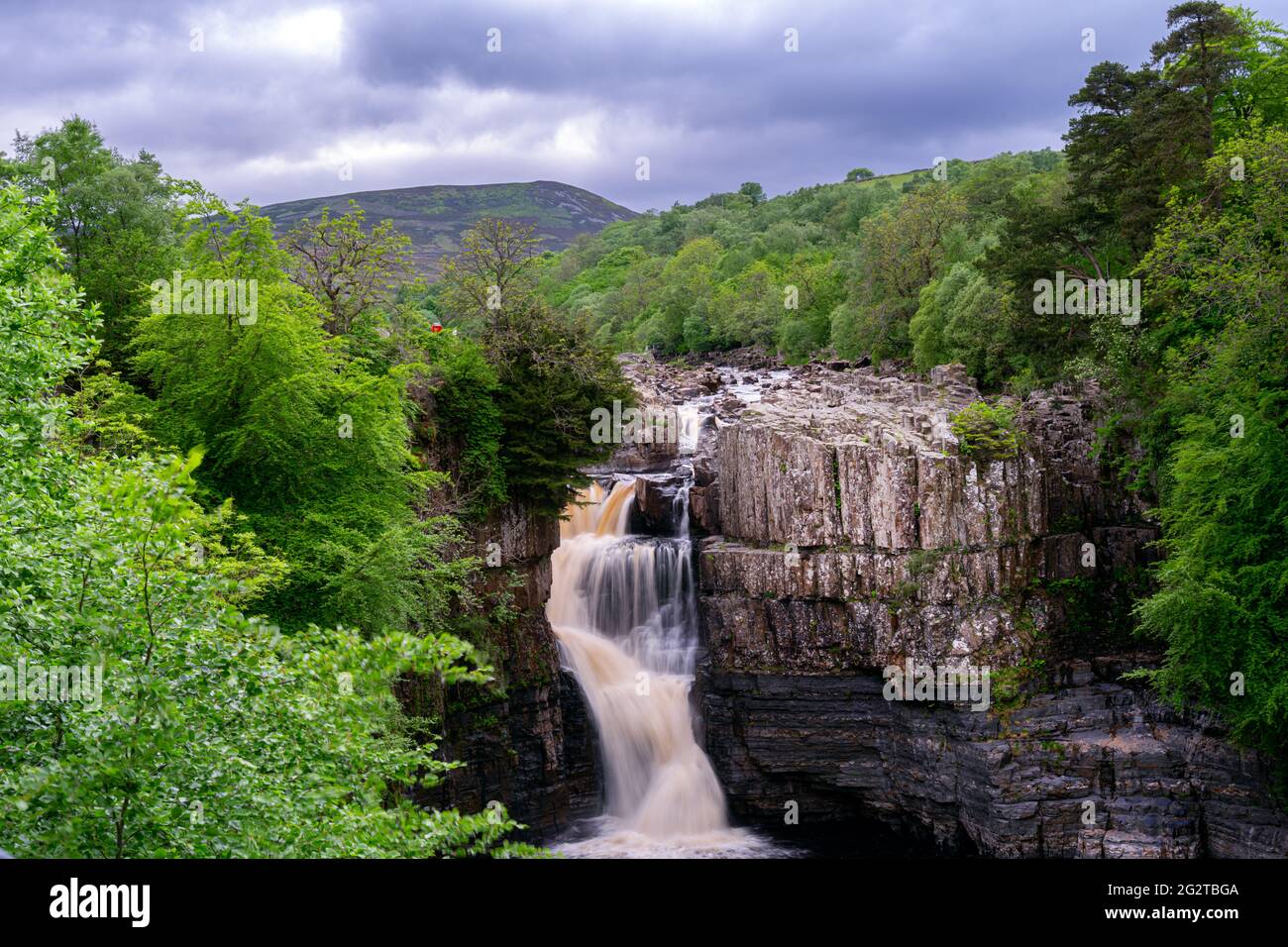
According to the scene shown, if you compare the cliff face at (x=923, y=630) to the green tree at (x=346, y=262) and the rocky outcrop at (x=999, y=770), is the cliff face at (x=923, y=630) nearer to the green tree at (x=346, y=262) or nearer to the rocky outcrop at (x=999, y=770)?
the rocky outcrop at (x=999, y=770)

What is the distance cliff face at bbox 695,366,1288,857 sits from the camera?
30094 mm

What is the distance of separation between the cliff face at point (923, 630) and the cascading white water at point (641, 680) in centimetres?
96

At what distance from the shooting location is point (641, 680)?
3481 cm

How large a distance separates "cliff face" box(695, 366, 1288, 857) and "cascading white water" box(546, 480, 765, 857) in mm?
961

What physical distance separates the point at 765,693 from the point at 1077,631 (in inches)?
400

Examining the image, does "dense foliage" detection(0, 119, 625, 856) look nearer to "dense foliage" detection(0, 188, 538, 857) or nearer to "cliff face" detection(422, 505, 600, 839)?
"dense foliage" detection(0, 188, 538, 857)

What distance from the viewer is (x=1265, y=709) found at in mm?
23594

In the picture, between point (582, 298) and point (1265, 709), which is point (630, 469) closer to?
point (1265, 709)

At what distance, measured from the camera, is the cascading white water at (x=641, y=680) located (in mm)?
32844

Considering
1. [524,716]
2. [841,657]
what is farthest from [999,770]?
[524,716]

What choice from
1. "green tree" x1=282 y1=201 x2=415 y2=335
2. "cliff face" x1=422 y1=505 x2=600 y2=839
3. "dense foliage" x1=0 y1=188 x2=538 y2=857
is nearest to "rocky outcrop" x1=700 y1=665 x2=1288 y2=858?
"cliff face" x1=422 y1=505 x2=600 y2=839

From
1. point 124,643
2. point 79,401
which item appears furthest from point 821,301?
point 124,643

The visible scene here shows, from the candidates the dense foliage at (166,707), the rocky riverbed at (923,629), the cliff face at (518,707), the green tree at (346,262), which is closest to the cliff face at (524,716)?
the cliff face at (518,707)
